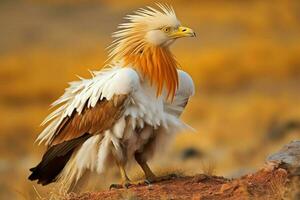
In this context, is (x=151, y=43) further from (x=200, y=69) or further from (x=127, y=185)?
(x=200, y=69)

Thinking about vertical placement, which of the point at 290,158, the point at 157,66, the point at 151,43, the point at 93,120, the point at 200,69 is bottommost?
the point at 200,69

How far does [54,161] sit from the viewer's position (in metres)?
12.8

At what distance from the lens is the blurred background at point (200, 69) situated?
27.5 metres

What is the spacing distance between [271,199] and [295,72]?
91.1ft

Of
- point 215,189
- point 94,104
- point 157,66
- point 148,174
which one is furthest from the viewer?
point 148,174

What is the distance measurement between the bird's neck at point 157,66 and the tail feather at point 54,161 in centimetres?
109

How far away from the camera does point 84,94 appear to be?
12492 mm

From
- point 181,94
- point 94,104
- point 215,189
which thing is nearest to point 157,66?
point 181,94

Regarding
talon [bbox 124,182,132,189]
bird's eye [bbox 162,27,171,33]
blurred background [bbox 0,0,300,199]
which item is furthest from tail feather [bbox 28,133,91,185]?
blurred background [bbox 0,0,300,199]

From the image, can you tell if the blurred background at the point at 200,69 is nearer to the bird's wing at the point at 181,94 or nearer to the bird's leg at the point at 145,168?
the bird's wing at the point at 181,94

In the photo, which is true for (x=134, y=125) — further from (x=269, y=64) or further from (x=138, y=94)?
(x=269, y=64)

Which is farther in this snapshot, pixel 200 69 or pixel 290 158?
pixel 200 69

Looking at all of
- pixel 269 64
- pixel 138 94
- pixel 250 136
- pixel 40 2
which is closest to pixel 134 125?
pixel 138 94

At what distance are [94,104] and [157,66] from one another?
94 cm
